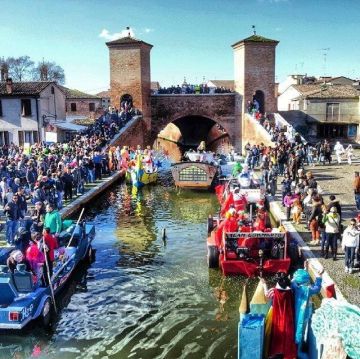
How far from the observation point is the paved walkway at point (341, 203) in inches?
→ 432

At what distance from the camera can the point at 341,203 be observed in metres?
19.0

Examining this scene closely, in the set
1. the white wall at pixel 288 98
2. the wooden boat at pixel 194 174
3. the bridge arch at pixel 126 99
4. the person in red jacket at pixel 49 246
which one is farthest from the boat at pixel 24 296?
the white wall at pixel 288 98

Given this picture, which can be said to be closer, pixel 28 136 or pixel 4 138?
pixel 4 138

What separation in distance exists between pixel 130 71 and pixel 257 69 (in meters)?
10.2

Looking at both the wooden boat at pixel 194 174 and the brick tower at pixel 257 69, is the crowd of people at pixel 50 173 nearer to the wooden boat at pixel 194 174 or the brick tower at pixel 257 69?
the wooden boat at pixel 194 174

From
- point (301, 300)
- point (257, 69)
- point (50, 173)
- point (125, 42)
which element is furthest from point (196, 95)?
point (301, 300)

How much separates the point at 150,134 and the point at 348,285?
3146 cm

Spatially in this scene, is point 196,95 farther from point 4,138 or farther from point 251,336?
point 251,336

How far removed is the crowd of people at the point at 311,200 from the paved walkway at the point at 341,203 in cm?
25

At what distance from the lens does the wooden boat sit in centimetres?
2602

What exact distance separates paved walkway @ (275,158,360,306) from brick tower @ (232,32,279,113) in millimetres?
12447

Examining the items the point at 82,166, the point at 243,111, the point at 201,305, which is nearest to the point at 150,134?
the point at 243,111

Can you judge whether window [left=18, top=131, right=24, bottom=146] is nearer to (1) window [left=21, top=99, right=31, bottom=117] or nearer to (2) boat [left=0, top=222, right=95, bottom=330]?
(1) window [left=21, top=99, right=31, bottom=117]

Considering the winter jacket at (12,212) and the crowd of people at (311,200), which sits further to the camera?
the winter jacket at (12,212)
